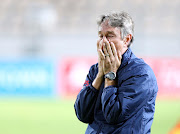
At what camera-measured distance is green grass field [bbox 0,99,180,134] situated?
752cm

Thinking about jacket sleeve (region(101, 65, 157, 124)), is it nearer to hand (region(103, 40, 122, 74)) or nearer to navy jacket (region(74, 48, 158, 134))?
navy jacket (region(74, 48, 158, 134))

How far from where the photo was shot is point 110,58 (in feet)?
7.34

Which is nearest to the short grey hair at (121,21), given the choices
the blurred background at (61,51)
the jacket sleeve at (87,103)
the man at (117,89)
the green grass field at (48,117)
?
the man at (117,89)

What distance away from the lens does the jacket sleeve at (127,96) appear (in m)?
2.16

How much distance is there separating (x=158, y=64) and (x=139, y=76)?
9.67 m

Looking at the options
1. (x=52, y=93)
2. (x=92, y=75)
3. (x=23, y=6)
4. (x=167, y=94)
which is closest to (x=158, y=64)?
(x=167, y=94)

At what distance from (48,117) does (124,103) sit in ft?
23.1

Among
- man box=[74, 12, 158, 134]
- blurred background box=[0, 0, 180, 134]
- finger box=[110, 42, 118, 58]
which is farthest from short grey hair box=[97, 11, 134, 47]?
blurred background box=[0, 0, 180, 134]

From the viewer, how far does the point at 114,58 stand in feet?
7.36

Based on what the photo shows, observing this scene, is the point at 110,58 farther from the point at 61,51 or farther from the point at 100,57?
the point at 61,51

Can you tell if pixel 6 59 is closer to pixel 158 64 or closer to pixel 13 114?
pixel 13 114

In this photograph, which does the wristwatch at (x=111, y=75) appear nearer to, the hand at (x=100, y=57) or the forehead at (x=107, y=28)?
the hand at (x=100, y=57)

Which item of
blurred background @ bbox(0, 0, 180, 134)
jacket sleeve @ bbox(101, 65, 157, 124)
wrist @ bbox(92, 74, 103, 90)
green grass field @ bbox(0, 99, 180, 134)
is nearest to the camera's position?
jacket sleeve @ bbox(101, 65, 157, 124)

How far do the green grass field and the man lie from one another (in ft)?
16.4
